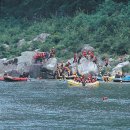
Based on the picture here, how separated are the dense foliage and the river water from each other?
1480 cm

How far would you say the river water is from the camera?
36.7 m

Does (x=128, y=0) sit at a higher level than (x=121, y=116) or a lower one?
higher

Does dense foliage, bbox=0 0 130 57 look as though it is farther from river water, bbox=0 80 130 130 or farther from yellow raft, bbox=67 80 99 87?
river water, bbox=0 80 130 130

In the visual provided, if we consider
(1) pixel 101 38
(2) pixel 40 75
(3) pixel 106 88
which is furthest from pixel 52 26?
(3) pixel 106 88

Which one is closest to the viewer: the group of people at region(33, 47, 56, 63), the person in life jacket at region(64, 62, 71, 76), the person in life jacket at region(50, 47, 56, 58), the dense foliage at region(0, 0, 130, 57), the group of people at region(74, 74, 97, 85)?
the group of people at region(74, 74, 97, 85)

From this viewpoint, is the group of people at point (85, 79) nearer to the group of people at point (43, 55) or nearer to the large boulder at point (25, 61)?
the group of people at point (43, 55)

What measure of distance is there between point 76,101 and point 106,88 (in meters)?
9.44

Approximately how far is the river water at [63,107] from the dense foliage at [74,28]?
48.6 ft

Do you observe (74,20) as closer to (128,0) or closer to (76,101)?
(128,0)

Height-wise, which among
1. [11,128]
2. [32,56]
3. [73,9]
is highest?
[73,9]

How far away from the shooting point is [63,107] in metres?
42.5

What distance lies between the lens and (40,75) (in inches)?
2566

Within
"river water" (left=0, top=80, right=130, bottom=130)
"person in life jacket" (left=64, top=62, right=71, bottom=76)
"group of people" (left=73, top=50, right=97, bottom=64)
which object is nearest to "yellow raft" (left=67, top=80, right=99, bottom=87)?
"river water" (left=0, top=80, right=130, bottom=130)

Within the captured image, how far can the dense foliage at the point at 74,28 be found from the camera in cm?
7069
